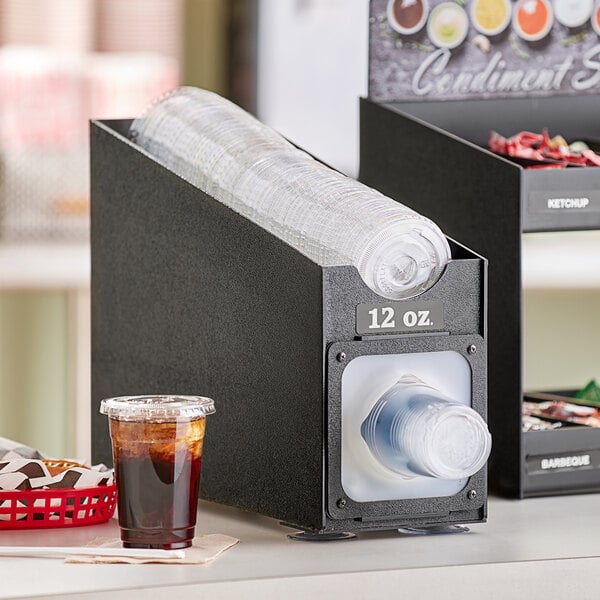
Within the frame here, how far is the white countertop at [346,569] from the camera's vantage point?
79 centimetres

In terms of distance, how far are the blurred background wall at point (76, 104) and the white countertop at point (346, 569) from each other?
6.64ft

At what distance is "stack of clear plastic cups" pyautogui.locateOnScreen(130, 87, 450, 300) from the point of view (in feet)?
3.01

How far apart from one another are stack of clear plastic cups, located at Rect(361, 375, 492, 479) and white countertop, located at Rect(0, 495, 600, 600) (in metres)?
0.06

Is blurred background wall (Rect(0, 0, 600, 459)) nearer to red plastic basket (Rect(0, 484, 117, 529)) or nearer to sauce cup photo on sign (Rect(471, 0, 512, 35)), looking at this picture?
sauce cup photo on sign (Rect(471, 0, 512, 35))

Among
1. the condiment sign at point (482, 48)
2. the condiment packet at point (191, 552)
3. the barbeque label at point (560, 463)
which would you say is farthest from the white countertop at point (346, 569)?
the condiment sign at point (482, 48)

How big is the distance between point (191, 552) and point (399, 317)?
0.70 feet

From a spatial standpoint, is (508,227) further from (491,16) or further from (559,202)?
(491,16)

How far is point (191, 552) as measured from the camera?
2.83 ft

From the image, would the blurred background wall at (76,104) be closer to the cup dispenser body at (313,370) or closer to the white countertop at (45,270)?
the white countertop at (45,270)

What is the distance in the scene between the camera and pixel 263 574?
0.81 meters

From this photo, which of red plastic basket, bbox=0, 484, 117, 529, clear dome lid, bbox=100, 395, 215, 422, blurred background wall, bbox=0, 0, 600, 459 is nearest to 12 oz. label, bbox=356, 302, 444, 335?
clear dome lid, bbox=100, 395, 215, 422

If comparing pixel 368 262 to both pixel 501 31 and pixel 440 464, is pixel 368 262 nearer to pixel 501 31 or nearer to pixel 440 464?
pixel 440 464

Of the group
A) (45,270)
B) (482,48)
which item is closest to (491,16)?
(482,48)

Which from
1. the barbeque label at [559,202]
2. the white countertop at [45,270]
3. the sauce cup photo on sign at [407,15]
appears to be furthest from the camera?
the white countertop at [45,270]
